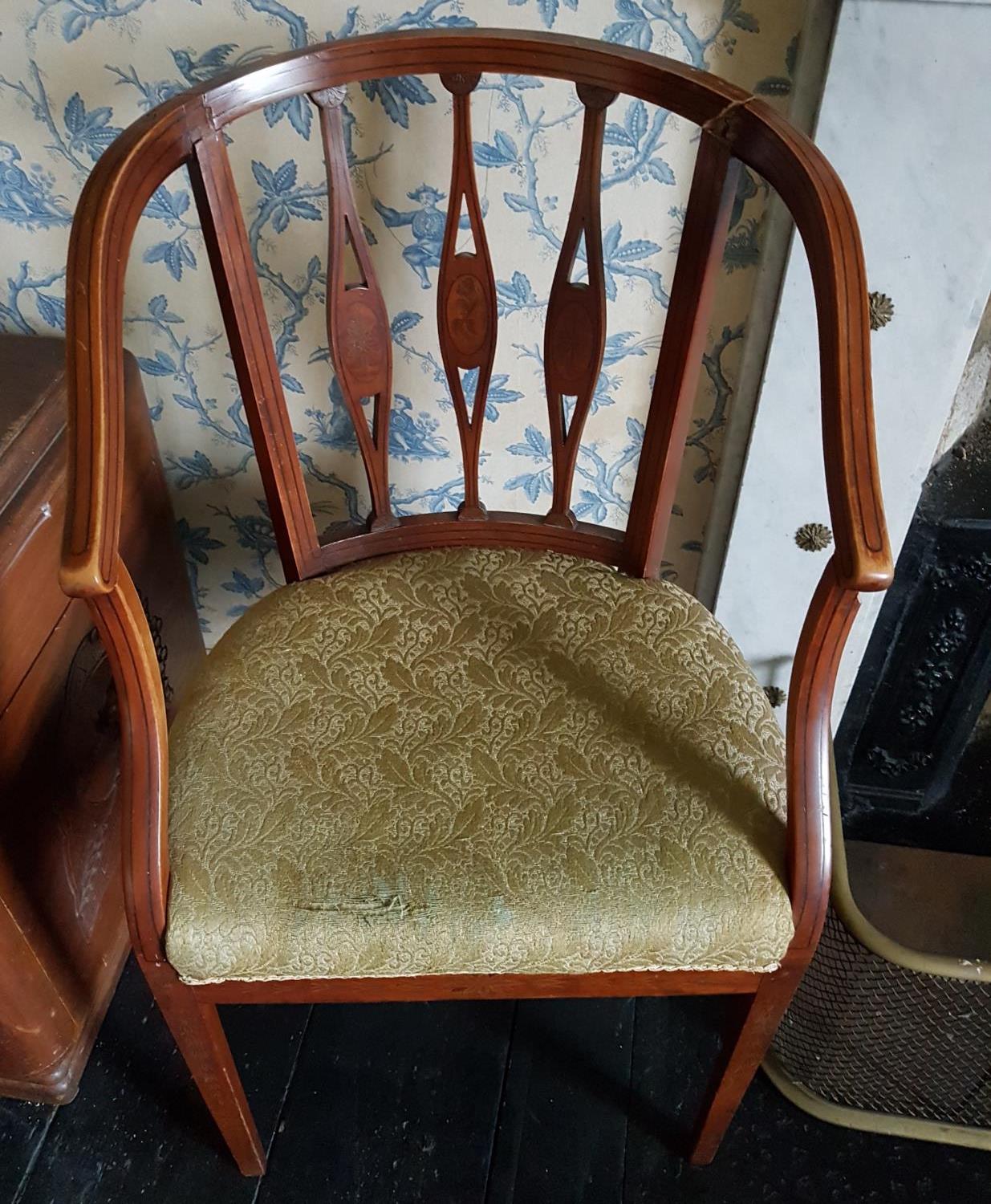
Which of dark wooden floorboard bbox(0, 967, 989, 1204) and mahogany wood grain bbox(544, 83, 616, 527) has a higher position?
mahogany wood grain bbox(544, 83, 616, 527)

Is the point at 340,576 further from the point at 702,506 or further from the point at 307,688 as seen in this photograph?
the point at 702,506

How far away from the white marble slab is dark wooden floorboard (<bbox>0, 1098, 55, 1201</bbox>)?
3.01ft

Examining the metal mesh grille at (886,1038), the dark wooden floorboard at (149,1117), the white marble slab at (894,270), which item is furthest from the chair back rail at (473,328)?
the dark wooden floorboard at (149,1117)

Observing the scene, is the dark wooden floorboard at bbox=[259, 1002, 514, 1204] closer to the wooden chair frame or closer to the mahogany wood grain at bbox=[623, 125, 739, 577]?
the wooden chair frame

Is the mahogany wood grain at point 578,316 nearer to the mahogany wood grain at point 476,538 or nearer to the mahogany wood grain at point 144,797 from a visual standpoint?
the mahogany wood grain at point 476,538

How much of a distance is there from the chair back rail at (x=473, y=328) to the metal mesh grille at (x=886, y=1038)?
11.1 inches

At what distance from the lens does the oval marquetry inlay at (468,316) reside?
2.85 feet

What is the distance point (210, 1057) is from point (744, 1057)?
0.45 m

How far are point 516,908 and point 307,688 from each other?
0.26 meters

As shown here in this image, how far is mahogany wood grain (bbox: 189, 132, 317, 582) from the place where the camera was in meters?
0.78

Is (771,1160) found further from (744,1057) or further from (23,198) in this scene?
(23,198)

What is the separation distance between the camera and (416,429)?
Result: 1.11 m

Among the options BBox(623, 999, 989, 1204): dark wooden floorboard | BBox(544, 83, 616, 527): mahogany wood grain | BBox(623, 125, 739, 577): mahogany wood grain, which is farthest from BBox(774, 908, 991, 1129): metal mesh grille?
BBox(544, 83, 616, 527): mahogany wood grain

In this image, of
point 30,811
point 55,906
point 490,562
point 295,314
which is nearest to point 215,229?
point 295,314
